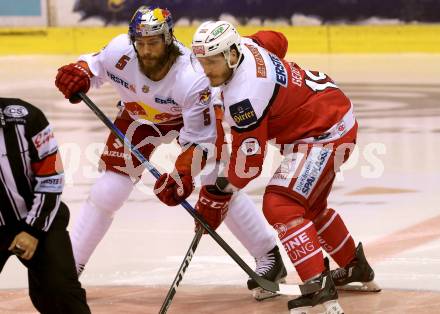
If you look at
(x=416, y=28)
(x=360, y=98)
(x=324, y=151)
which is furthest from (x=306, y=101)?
(x=416, y=28)

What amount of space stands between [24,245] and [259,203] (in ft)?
9.26

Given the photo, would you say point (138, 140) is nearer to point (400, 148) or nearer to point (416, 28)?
point (400, 148)

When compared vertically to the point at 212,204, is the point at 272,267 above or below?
below

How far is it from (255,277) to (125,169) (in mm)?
711

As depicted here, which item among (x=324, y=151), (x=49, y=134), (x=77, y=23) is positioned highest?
(x=49, y=134)

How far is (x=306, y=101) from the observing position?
4199 mm

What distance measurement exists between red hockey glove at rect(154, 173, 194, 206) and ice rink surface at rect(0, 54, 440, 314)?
1.41ft

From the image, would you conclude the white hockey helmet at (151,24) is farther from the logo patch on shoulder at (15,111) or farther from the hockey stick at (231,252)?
the logo patch on shoulder at (15,111)

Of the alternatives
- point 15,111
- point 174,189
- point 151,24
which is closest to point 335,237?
point 174,189

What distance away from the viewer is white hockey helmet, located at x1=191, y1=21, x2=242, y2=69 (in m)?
3.96

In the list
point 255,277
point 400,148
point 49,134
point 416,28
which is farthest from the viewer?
point 416,28

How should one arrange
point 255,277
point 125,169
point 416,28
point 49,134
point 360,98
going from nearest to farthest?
1. point 49,134
2. point 255,277
3. point 125,169
4. point 360,98
5. point 416,28

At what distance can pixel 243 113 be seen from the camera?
393 centimetres

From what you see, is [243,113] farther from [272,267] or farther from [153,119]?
[272,267]
